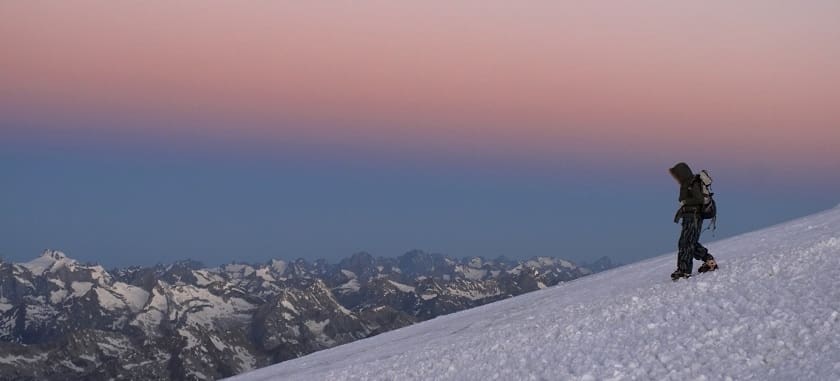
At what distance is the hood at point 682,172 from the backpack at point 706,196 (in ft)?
0.75

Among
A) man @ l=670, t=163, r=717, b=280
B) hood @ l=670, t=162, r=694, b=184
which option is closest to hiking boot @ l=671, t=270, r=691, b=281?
man @ l=670, t=163, r=717, b=280

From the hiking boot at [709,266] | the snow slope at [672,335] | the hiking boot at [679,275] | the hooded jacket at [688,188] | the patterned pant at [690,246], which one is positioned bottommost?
the snow slope at [672,335]

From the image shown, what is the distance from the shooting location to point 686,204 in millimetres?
18641

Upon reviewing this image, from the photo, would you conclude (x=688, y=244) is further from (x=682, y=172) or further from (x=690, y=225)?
(x=682, y=172)

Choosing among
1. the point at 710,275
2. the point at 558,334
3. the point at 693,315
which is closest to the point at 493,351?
the point at 558,334

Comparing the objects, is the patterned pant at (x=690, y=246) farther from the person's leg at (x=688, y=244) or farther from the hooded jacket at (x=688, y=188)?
the hooded jacket at (x=688, y=188)

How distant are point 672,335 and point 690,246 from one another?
5850 millimetres

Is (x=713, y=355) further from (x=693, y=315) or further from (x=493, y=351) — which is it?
(x=493, y=351)

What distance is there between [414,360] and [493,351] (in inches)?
84.3

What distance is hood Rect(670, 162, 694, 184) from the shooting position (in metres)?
18.5

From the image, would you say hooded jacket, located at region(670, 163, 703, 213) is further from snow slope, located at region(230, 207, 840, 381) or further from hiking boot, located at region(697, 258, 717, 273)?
snow slope, located at region(230, 207, 840, 381)

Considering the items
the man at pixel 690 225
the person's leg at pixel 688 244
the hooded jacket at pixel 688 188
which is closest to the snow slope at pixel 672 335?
the man at pixel 690 225

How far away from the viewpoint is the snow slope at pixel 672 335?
37.4 feet

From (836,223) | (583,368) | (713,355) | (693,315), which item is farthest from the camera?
(836,223)
